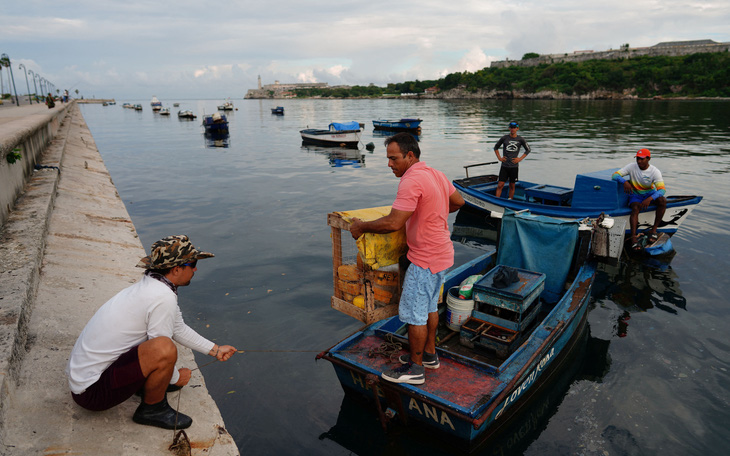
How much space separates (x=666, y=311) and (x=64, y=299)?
11.0 metres

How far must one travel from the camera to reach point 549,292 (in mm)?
8297

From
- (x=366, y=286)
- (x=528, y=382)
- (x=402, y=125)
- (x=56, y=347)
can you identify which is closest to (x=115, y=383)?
(x=56, y=347)

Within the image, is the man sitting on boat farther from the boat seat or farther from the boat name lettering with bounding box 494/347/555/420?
the boat name lettering with bounding box 494/347/555/420

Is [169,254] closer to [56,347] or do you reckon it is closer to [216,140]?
[56,347]

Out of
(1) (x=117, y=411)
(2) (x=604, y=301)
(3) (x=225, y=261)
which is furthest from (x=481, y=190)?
(1) (x=117, y=411)

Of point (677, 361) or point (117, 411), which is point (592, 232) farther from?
point (117, 411)

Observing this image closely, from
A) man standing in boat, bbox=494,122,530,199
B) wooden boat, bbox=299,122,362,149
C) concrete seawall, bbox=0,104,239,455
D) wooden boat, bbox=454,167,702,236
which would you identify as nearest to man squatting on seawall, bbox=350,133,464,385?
concrete seawall, bbox=0,104,239,455

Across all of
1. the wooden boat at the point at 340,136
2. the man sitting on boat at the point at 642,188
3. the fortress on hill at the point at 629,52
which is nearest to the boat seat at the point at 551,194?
the man sitting on boat at the point at 642,188

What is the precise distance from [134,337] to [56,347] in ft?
6.52

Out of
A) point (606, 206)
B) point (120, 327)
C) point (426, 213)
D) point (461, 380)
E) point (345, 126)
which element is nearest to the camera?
point (120, 327)

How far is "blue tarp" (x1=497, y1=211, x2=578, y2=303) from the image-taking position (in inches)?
320

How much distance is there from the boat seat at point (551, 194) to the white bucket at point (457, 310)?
8.60 meters

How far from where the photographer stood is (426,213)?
14.3 feet

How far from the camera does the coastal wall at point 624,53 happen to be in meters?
133
